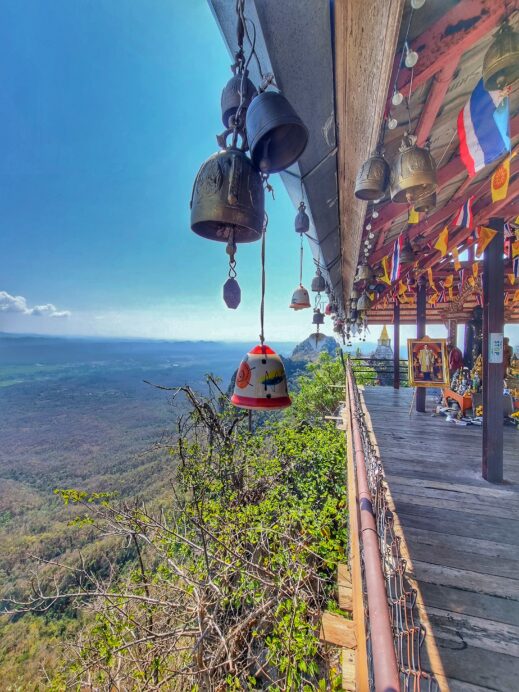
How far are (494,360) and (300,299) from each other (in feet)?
9.89

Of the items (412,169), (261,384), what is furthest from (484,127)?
(261,384)

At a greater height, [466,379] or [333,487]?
[466,379]

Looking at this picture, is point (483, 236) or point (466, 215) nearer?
point (466, 215)

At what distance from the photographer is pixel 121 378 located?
79500 mm

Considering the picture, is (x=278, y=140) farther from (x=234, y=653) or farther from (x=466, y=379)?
(x=466, y=379)

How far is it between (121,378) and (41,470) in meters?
39.3

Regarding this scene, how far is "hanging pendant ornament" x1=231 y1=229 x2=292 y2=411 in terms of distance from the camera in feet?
5.71

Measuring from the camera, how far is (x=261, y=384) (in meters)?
1.76

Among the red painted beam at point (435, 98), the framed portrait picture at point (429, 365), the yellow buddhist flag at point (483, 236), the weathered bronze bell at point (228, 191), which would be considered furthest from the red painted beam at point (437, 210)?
the framed portrait picture at point (429, 365)

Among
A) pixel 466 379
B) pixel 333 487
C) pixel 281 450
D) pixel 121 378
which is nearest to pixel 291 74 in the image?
pixel 333 487

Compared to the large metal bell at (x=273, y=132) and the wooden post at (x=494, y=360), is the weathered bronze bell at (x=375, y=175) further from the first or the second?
the wooden post at (x=494, y=360)

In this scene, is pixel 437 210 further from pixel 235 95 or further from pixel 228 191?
pixel 228 191

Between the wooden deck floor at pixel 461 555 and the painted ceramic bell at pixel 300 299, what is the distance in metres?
2.75

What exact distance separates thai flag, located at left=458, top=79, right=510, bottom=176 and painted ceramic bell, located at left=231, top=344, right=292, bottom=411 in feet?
4.71
